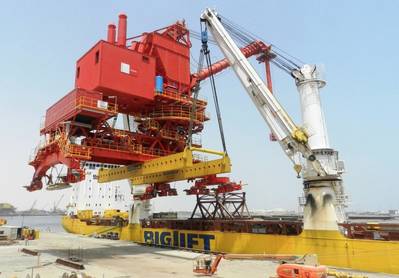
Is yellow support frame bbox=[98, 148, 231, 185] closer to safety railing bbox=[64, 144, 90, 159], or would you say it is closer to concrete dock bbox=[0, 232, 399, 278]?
safety railing bbox=[64, 144, 90, 159]

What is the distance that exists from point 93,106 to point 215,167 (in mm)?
8244

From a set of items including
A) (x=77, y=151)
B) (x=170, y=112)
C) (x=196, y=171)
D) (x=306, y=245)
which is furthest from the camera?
(x=170, y=112)

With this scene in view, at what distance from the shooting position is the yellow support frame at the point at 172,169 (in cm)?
1892

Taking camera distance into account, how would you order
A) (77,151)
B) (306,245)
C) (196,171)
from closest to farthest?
(306,245) < (77,151) < (196,171)

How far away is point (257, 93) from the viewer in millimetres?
20688

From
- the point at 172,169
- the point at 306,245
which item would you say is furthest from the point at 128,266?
the point at 306,245

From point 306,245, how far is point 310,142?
5.73 m

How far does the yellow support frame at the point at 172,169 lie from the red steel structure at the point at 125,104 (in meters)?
0.96

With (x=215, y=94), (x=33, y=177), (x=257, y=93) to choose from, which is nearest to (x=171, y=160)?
(x=215, y=94)

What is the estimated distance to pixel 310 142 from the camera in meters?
18.3

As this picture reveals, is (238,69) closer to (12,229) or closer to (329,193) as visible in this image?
(329,193)

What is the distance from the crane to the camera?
57.0 ft

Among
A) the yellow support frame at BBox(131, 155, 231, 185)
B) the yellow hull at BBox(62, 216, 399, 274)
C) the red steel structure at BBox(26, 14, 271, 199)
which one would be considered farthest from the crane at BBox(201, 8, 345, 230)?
the red steel structure at BBox(26, 14, 271, 199)

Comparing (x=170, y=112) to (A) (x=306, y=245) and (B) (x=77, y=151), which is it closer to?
(B) (x=77, y=151)
